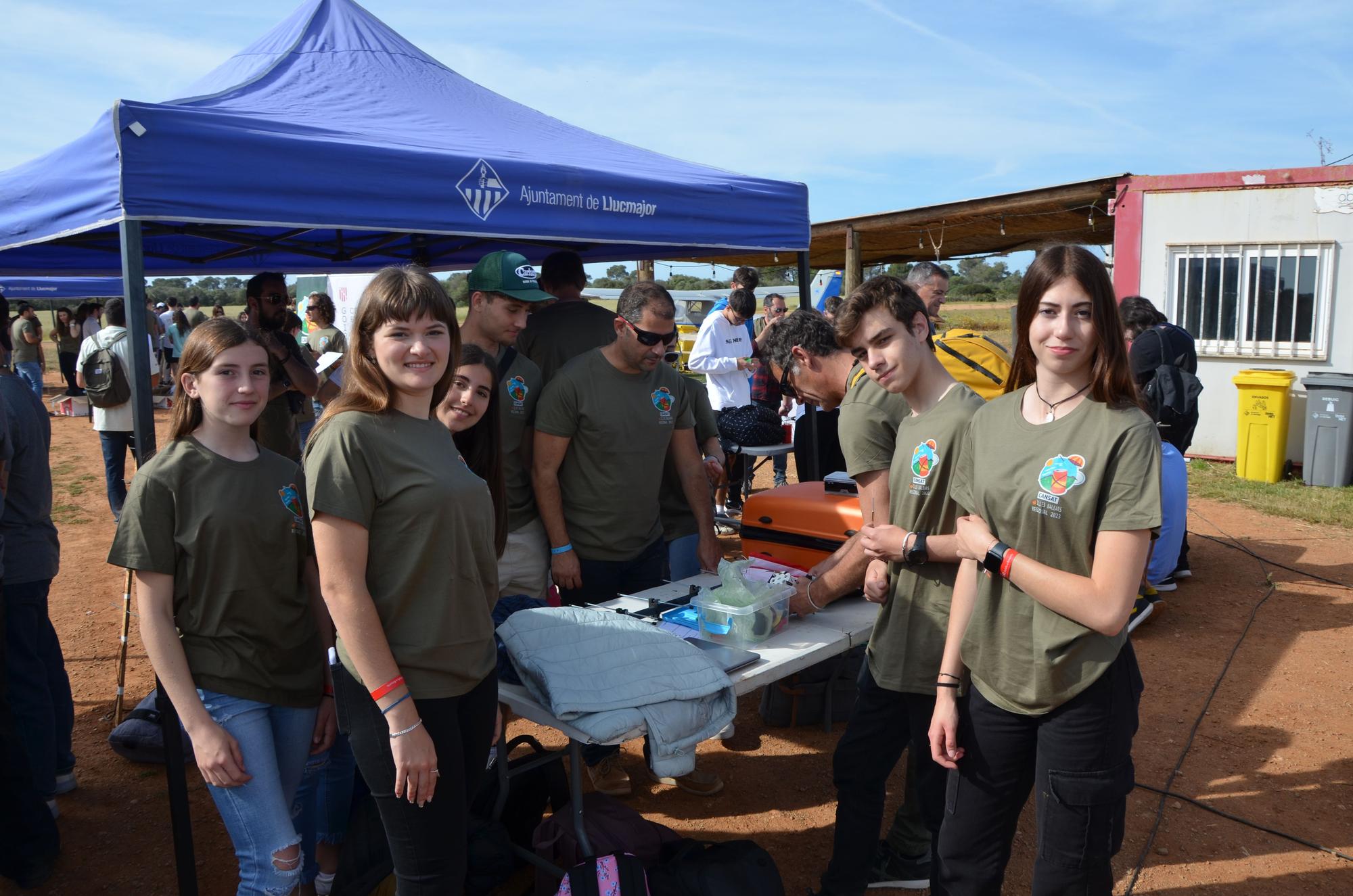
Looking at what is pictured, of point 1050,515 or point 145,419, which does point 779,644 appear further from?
point 145,419

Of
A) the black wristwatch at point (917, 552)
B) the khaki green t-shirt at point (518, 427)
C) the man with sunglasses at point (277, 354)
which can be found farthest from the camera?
the man with sunglasses at point (277, 354)

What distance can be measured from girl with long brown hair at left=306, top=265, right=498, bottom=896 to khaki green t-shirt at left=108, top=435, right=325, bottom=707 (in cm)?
51

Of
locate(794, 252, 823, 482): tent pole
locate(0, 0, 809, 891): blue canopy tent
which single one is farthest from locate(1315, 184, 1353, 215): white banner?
locate(0, 0, 809, 891): blue canopy tent

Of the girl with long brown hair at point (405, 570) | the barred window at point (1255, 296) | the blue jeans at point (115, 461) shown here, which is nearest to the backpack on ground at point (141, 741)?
the girl with long brown hair at point (405, 570)

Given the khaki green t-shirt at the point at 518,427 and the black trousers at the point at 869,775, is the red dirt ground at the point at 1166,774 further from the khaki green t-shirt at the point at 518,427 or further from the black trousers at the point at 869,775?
the khaki green t-shirt at the point at 518,427

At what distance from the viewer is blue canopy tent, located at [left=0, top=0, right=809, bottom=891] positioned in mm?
2697

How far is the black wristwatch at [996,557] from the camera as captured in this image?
6.24ft

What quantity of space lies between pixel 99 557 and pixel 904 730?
7.26 m

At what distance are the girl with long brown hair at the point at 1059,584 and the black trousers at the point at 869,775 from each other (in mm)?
426

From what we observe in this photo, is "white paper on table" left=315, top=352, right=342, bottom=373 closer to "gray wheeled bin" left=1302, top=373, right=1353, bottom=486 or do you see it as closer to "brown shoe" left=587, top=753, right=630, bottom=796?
"brown shoe" left=587, top=753, right=630, bottom=796

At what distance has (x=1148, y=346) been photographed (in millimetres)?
6418

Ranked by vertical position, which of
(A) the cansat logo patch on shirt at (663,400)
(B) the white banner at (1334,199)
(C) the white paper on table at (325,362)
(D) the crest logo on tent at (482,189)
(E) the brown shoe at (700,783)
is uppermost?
(B) the white banner at (1334,199)

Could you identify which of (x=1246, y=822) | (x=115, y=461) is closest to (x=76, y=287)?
(x=115, y=461)

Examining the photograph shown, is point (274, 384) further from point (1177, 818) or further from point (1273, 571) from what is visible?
point (1273, 571)
